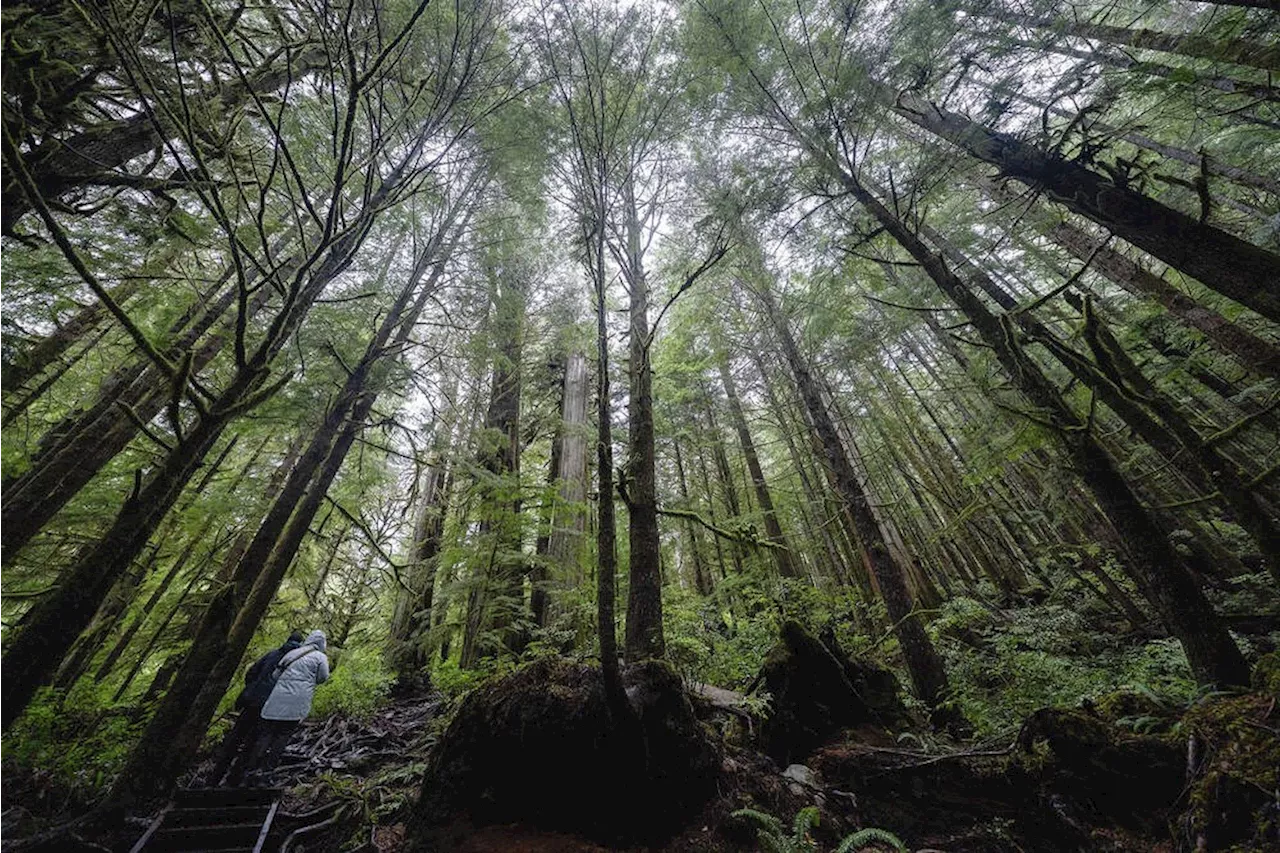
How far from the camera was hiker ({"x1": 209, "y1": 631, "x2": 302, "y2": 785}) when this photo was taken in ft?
16.1

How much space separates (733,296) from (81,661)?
45.6ft

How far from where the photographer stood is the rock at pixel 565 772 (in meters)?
2.76

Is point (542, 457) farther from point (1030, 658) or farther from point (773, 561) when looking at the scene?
point (1030, 658)

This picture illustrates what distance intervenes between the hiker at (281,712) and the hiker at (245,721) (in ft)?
0.30

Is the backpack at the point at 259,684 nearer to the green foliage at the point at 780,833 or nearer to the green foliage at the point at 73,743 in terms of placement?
the green foliage at the point at 73,743

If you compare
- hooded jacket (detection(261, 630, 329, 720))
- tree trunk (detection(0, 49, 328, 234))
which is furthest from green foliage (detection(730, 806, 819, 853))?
hooded jacket (detection(261, 630, 329, 720))

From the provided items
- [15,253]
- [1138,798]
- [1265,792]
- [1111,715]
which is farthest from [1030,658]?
[15,253]

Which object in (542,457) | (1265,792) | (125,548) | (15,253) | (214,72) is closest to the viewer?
(125,548)

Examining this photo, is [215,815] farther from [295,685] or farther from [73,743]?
[73,743]

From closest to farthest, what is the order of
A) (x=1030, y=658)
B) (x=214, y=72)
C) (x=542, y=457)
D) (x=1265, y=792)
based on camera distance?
(x=1265, y=792) < (x=214, y=72) < (x=1030, y=658) < (x=542, y=457)

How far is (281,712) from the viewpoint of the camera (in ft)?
16.7

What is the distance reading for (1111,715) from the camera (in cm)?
298

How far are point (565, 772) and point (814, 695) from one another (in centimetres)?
281

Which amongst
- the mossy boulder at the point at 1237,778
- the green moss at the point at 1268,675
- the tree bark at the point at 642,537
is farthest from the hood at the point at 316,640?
the green moss at the point at 1268,675
